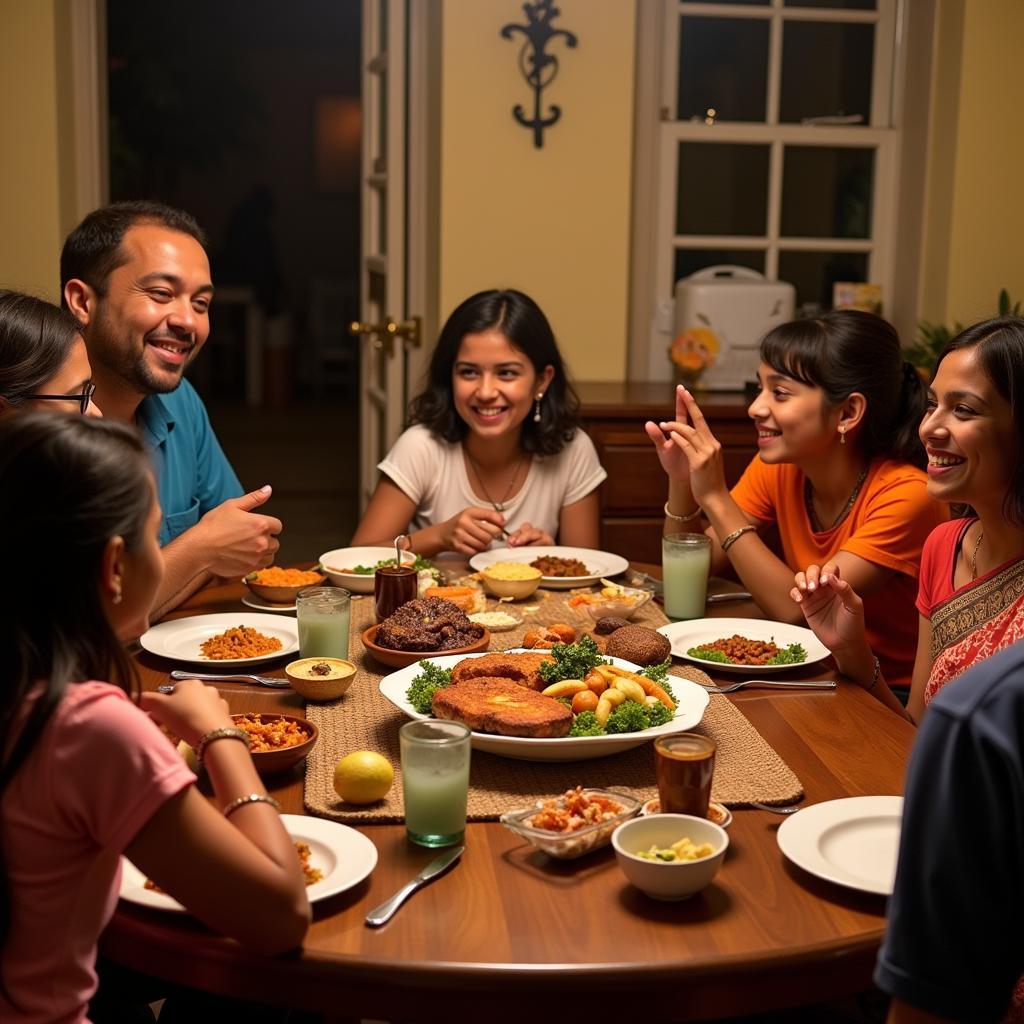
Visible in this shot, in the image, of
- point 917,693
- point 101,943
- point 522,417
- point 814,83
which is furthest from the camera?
point 814,83

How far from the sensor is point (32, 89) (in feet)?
13.8

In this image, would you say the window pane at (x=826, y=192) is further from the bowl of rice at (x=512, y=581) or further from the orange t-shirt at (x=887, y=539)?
the bowl of rice at (x=512, y=581)

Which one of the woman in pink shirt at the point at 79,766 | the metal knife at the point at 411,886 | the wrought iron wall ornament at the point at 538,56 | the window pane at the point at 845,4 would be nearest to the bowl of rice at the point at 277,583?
the metal knife at the point at 411,886

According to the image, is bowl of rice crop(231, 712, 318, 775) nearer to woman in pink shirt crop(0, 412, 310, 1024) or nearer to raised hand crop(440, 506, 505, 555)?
woman in pink shirt crop(0, 412, 310, 1024)

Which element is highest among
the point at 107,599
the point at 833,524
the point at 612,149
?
the point at 612,149

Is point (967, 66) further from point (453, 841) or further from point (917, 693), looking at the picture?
point (453, 841)

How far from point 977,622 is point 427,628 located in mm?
824

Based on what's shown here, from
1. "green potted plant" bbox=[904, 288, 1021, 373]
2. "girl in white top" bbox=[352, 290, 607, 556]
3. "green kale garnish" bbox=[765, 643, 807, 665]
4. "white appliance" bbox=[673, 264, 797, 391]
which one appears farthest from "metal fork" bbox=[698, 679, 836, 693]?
"white appliance" bbox=[673, 264, 797, 391]

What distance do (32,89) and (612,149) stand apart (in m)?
1.90

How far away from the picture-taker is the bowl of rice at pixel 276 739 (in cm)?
154

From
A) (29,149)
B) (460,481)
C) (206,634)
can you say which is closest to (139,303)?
(206,634)

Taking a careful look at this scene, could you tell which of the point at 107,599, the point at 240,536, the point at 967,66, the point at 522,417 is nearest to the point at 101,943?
the point at 107,599

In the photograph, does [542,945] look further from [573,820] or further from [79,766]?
[79,766]

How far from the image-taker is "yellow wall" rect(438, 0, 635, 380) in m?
4.19
